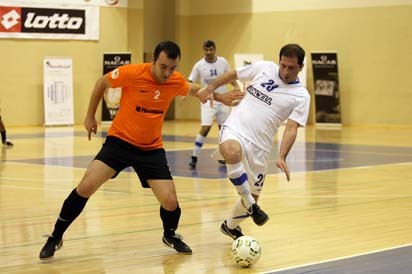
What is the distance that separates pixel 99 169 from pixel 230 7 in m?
24.5

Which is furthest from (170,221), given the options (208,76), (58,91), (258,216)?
(58,91)

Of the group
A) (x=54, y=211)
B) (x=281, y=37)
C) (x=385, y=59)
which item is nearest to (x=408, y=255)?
(x=54, y=211)

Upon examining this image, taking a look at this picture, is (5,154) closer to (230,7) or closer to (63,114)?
(63,114)

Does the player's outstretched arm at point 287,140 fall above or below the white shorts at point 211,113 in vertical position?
above

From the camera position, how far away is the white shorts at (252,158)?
28.6 feet

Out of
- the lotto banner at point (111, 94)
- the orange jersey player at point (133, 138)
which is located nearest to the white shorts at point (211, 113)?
the orange jersey player at point (133, 138)

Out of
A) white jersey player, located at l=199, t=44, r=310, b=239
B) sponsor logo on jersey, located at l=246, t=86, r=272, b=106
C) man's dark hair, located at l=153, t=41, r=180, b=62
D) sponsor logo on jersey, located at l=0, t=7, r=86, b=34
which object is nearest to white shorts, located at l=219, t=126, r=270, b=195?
white jersey player, located at l=199, t=44, r=310, b=239

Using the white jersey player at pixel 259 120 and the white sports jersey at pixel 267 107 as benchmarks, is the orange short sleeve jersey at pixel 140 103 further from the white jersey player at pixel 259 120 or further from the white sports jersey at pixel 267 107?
the white sports jersey at pixel 267 107

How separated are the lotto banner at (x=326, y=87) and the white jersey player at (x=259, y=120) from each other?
20.3 meters

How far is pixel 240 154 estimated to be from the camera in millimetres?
8617

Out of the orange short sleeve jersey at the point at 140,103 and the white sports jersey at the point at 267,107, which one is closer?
the orange short sleeve jersey at the point at 140,103

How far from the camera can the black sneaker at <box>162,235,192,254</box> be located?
337 inches

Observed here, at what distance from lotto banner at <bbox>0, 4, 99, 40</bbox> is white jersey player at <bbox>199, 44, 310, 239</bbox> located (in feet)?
65.6

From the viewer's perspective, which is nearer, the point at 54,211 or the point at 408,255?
the point at 408,255
